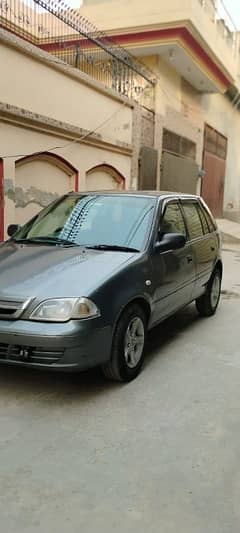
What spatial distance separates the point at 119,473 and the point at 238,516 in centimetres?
71

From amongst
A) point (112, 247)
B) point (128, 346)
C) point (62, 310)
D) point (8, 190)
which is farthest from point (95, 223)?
point (8, 190)

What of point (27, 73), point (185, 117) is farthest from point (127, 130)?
point (185, 117)

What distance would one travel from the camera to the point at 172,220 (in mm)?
5492

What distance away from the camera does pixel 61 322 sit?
3705 millimetres

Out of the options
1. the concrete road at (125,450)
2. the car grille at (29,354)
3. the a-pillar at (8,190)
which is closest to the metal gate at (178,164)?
the a-pillar at (8,190)

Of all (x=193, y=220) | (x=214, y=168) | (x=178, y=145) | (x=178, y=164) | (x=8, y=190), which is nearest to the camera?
(x=193, y=220)

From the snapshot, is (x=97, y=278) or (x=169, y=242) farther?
(x=169, y=242)

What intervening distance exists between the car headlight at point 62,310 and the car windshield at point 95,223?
1.09 meters

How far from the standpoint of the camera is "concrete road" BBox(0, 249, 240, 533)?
2.55 metres

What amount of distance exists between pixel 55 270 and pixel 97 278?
379 mm

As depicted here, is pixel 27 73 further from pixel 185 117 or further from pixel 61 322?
pixel 185 117

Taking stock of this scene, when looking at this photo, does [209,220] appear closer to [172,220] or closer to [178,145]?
[172,220]

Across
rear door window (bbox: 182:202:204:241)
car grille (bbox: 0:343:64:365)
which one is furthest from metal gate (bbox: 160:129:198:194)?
car grille (bbox: 0:343:64:365)

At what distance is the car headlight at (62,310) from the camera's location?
146 inches
